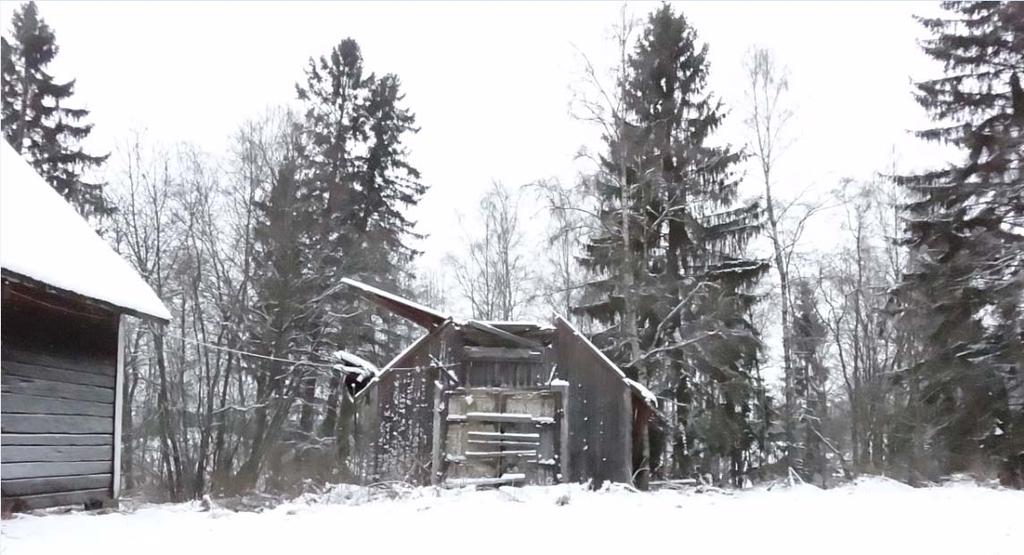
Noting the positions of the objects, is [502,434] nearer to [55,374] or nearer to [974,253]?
[55,374]

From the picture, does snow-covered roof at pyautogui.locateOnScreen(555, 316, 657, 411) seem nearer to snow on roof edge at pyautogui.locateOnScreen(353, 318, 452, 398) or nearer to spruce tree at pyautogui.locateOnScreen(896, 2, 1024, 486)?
snow on roof edge at pyautogui.locateOnScreen(353, 318, 452, 398)

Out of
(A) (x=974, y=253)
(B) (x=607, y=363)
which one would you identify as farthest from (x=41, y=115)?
(A) (x=974, y=253)

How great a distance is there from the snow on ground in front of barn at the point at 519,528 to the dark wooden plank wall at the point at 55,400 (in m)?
0.59

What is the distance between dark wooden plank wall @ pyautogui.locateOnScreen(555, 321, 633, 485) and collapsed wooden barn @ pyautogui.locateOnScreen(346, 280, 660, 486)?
0.02 meters

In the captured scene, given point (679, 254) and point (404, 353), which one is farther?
point (679, 254)

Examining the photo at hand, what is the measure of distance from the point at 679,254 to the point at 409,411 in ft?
37.3

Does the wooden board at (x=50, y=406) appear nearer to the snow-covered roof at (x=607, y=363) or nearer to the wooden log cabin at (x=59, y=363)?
the wooden log cabin at (x=59, y=363)

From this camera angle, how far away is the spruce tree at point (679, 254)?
75.3 feet

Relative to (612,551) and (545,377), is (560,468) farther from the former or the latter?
(612,551)

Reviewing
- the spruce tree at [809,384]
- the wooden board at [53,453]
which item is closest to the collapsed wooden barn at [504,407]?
the wooden board at [53,453]

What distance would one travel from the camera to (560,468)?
16.8 m

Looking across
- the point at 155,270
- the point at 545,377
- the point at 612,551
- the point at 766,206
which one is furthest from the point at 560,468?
the point at 155,270

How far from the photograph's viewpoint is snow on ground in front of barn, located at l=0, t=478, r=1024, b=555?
810 centimetres

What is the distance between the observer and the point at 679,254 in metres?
24.9
